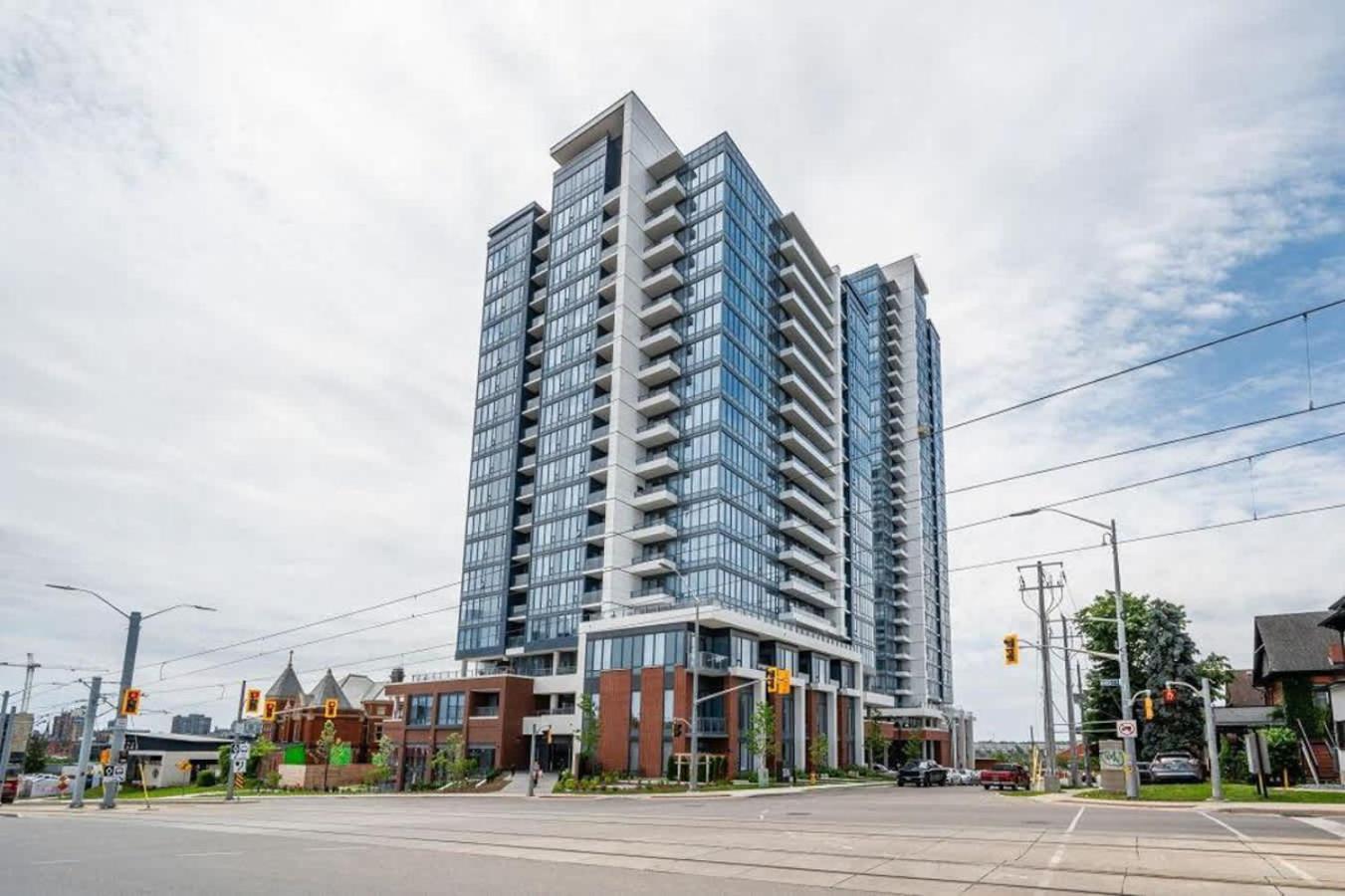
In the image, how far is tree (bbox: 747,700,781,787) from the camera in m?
60.7

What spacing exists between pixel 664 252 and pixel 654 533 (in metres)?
26.1

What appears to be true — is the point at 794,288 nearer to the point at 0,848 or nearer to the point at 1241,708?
the point at 1241,708

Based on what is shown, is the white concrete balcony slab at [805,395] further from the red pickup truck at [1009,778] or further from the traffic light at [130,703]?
the traffic light at [130,703]

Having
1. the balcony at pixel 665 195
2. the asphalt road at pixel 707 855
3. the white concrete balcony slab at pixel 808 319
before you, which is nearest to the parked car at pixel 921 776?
the asphalt road at pixel 707 855

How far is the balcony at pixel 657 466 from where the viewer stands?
76625 mm

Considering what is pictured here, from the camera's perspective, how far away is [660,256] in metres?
83.6

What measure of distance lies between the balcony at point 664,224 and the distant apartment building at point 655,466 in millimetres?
265

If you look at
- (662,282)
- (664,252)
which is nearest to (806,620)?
(662,282)

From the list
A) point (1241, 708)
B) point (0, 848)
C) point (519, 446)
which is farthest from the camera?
point (519, 446)

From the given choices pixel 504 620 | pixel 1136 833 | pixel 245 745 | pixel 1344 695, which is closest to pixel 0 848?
pixel 1136 833

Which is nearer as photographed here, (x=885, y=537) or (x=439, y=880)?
(x=439, y=880)

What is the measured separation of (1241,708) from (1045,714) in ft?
124

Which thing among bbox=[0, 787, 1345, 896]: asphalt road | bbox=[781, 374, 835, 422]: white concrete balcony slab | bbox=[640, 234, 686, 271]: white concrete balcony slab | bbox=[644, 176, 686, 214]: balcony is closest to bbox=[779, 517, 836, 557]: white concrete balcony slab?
bbox=[781, 374, 835, 422]: white concrete balcony slab

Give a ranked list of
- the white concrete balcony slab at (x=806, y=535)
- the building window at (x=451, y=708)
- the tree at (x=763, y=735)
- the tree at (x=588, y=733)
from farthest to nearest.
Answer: the white concrete balcony slab at (x=806, y=535)
the building window at (x=451, y=708)
the tree at (x=588, y=733)
the tree at (x=763, y=735)
